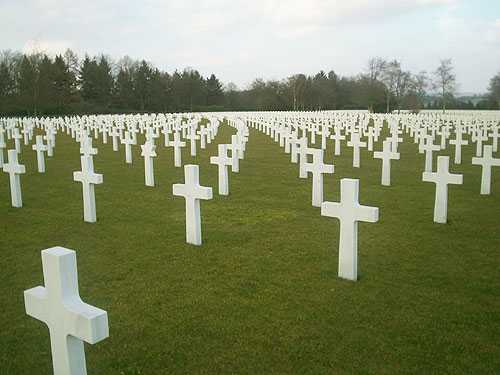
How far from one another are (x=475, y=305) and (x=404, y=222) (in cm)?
272

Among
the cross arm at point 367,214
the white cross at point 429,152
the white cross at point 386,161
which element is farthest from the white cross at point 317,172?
the white cross at point 429,152

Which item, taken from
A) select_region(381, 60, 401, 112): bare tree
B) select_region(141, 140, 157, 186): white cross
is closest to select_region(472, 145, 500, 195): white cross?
select_region(141, 140, 157, 186): white cross

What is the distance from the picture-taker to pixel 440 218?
639cm

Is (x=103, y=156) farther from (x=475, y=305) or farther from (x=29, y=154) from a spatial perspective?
(x=475, y=305)

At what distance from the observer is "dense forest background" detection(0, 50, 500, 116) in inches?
1762

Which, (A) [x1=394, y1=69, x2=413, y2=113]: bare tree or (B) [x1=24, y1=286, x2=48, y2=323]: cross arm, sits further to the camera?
(A) [x1=394, y1=69, x2=413, y2=113]: bare tree

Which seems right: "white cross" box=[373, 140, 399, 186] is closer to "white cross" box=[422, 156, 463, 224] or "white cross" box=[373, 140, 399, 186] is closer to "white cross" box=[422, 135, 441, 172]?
"white cross" box=[422, 135, 441, 172]

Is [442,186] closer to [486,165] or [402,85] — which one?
[486,165]

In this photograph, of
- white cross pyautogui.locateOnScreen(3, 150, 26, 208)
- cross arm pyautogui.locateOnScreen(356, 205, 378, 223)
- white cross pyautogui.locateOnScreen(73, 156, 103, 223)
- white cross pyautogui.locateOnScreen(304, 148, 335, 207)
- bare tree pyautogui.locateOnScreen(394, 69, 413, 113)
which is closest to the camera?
cross arm pyautogui.locateOnScreen(356, 205, 378, 223)

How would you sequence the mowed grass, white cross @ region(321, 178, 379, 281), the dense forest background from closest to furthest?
the mowed grass, white cross @ region(321, 178, 379, 281), the dense forest background

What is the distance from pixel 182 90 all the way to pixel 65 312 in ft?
216

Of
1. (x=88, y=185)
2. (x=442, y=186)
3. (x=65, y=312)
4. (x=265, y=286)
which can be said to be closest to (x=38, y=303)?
(x=65, y=312)

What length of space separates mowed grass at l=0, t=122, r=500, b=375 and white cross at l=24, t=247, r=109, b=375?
22.8 inches

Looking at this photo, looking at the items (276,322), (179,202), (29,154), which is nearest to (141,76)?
(29,154)
